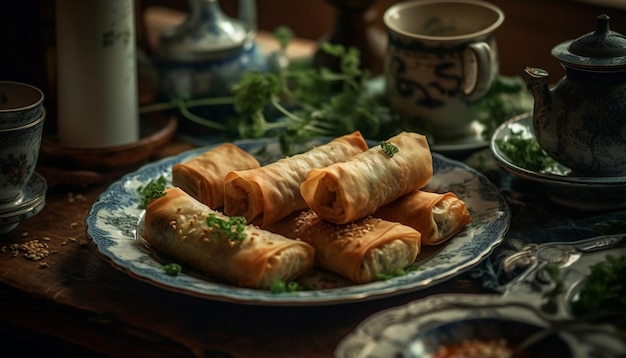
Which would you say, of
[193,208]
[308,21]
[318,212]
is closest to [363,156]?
[318,212]

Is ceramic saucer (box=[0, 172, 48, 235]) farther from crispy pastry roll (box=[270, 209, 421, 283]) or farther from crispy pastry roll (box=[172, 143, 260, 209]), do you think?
crispy pastry roll (box=[270, 209, 421, 283])

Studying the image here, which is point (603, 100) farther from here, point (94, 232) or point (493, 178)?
point (94, 232)

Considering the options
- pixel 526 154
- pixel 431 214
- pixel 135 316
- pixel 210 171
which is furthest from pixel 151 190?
pixel 526 154

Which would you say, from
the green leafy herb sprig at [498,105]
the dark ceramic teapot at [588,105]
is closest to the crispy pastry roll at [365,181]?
the dark ceramic teapot at [588,105]

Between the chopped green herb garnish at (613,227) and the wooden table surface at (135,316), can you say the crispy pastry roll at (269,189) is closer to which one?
the wooden table surface at (135,316)

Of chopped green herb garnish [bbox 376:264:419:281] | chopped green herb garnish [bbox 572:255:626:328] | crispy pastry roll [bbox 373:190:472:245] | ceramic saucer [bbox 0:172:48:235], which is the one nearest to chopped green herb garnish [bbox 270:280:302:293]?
chopped green herb garnish [bbox 376:264:419:281]

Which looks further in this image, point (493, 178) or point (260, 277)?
point (493, 178)
